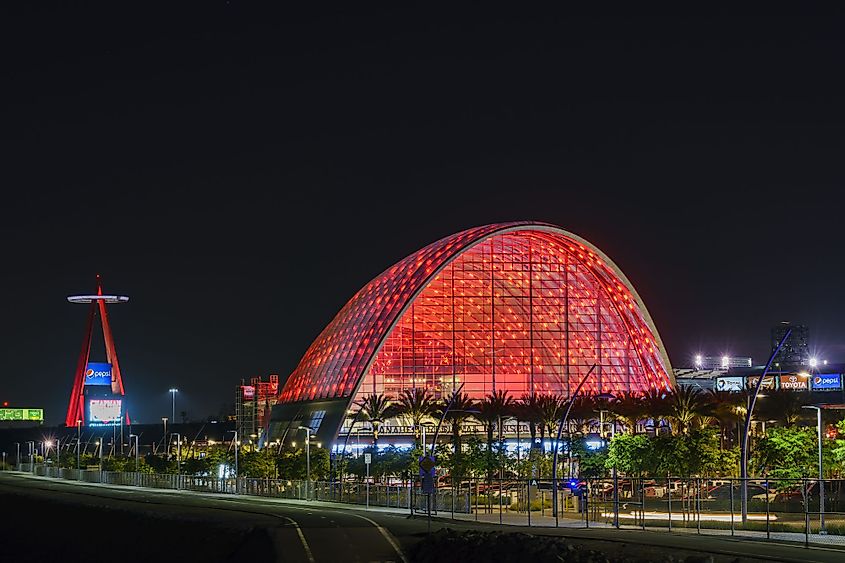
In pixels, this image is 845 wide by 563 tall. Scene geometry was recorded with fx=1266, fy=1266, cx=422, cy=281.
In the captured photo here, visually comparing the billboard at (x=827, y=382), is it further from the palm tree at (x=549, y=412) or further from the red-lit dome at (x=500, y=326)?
the palm tree at (x=549, y=412)

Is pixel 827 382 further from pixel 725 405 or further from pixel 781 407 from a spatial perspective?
pixel 725 405

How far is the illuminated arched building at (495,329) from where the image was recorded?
122m

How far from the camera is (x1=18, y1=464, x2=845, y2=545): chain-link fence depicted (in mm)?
53531

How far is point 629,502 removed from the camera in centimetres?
6562

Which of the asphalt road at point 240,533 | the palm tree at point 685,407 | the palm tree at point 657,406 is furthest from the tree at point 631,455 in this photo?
the asphalt road at point 240,533

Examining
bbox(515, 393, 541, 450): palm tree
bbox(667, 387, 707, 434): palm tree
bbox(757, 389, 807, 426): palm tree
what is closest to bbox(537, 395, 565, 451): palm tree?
bbox(515, 393, 541, 450): palm tree

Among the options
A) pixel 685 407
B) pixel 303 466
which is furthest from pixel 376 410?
pixel 685 407

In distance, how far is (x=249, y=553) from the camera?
1934 inches

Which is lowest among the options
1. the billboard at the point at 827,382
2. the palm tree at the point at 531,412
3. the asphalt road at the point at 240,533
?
the asphalt road at the point at 240,533

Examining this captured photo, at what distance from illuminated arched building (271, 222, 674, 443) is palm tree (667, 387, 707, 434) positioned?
27629 mm

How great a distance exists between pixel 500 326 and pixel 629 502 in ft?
191

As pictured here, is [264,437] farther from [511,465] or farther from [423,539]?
[423,539]

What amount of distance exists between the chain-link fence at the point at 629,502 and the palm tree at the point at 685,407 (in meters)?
4.98

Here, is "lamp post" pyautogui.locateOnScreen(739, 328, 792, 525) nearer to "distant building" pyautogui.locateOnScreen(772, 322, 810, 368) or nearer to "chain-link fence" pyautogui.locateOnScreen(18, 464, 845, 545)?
"chain-link fence" pyautogui.locateOnScreen(18, 464, 845, 545)
